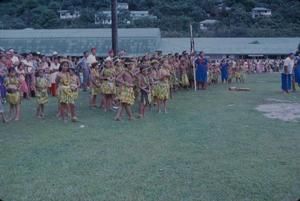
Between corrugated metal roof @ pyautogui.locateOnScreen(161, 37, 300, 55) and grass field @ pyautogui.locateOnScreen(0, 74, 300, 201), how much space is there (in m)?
33.7

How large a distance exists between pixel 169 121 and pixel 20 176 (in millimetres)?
5656

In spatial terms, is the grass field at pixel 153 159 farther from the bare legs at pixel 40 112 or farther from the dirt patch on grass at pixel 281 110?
the dirt patch on grass at pixel 281 110

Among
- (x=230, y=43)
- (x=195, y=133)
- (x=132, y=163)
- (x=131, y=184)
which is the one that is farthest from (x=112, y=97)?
(x=230, y=43)

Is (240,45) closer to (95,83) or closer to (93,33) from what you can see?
(93,33)

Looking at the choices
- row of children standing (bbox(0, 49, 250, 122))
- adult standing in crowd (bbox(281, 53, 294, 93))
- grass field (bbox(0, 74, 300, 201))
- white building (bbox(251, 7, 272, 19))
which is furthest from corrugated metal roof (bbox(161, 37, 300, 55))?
grass field (bbox(0, 74, 300, 201))

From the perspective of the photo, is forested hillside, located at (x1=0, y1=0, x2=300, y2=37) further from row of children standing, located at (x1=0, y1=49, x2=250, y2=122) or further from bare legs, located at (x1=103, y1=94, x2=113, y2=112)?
bare legs, located at (x1=103, y1=94, x2=113, y2=112)

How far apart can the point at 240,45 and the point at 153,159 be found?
1630 inches

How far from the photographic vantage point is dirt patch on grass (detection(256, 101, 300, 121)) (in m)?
12.7

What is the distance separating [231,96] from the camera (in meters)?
18.6

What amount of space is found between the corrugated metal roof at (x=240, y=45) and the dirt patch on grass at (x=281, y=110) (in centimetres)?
3017

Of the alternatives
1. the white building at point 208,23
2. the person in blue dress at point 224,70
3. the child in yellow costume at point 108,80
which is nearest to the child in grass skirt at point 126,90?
the child in yellow costume at point 108,80

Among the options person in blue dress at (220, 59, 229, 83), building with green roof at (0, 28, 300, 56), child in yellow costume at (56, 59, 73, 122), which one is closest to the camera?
child in yellow costume at (56, 59, 73, 122)

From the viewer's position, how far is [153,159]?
321 inches

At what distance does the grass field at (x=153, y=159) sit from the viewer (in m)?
6.35
